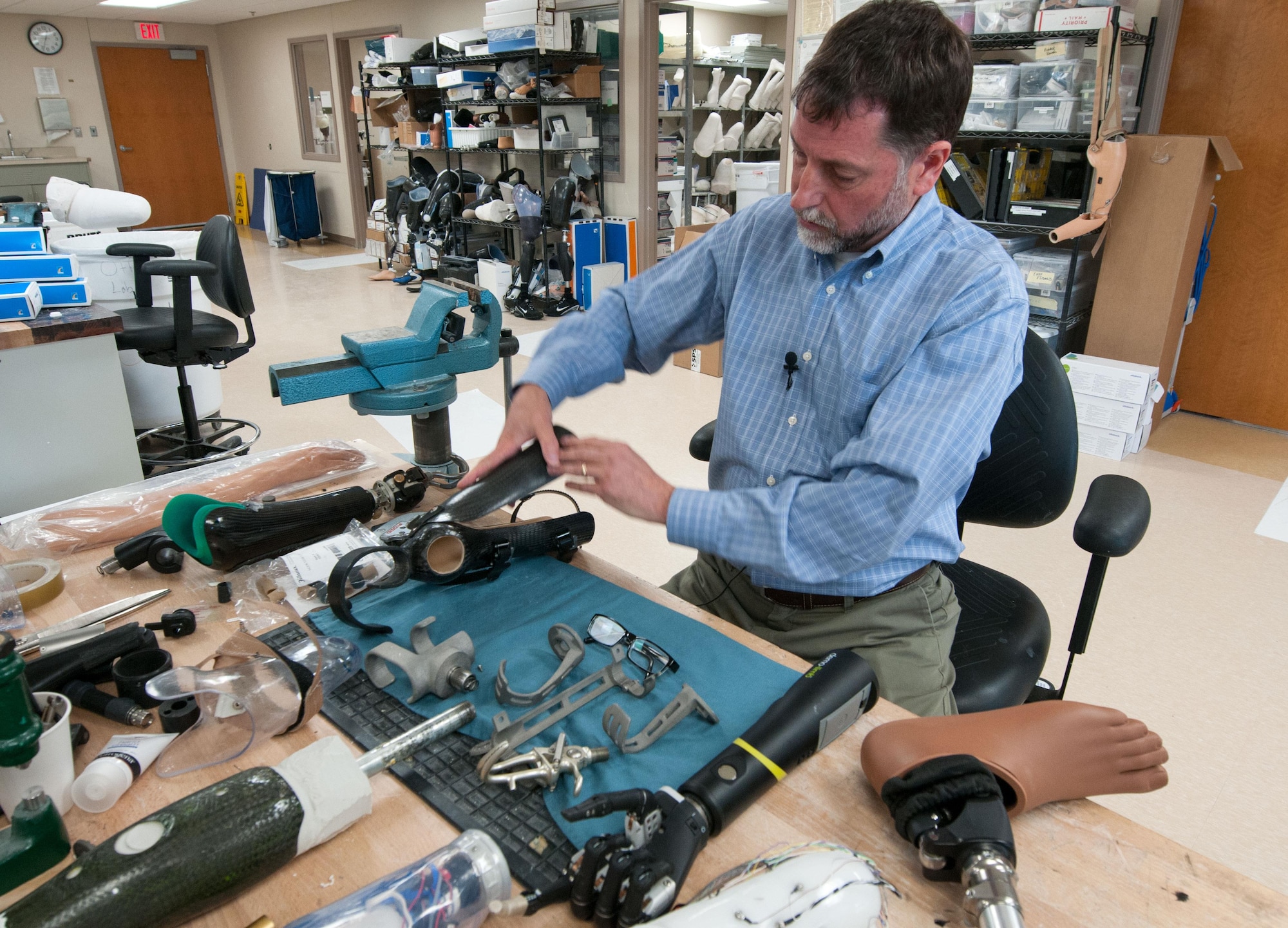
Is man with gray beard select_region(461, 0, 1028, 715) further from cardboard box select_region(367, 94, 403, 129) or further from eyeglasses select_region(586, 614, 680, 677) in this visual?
cardboard box select_region(367, 94, 403, 129)

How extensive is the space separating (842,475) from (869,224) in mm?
379

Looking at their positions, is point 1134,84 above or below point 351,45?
below

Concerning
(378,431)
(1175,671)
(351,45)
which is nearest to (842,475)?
(1175,671)

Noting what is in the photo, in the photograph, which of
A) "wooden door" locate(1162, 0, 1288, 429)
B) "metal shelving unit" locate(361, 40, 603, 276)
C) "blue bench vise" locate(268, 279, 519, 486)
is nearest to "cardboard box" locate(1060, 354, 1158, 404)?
"wooden door" locate(1162, 0, 1288, 429)

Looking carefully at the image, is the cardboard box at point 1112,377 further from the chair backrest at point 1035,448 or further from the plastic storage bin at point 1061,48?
the chair backrest at point 1035,448

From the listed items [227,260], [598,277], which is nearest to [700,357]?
[598,277]

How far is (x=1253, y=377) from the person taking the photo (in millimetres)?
3979

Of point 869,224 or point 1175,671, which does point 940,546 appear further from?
point 1175,671

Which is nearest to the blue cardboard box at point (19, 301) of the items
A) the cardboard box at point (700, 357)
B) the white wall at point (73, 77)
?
the cardboard box at point (700, 357)

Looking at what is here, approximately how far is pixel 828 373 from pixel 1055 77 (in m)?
3.00

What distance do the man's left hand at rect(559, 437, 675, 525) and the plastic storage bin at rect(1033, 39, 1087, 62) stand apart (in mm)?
3319

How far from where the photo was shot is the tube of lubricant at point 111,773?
0.82 meters

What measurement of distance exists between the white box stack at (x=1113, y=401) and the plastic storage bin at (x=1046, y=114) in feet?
3.30

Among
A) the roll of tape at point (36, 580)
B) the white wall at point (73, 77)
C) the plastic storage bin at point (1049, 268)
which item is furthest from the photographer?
the white wall at point (73, 77)
